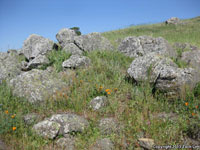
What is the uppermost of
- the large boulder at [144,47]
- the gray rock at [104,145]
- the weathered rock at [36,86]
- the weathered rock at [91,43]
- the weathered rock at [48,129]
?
the weathered rock at [91,43]

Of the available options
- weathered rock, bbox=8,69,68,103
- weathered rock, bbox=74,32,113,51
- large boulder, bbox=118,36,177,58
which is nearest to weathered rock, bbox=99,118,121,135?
weathered rock, bbox=8,69,68,103

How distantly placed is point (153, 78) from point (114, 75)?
1.97 meters

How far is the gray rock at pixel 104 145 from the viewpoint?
4.60m

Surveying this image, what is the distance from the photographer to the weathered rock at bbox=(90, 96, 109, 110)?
606 cm

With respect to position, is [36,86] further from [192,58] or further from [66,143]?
[192,58]

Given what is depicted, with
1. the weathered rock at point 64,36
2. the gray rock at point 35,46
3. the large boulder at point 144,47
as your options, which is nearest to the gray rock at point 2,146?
the gray rock at point 35,46

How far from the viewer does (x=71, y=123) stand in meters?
5.36

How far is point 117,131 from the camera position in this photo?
16.8ft

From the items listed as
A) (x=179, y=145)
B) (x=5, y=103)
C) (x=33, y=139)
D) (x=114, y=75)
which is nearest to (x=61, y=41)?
(x=114, y=75)

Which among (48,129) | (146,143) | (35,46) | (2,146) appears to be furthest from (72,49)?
(146,143)

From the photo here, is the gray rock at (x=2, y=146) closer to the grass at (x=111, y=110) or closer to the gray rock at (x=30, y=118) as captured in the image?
the grass at (x=111, y=110)

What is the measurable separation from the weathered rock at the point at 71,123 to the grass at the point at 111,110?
0.75 feet

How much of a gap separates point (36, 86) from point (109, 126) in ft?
12.1

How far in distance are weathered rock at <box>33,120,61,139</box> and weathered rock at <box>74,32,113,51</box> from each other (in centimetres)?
641
